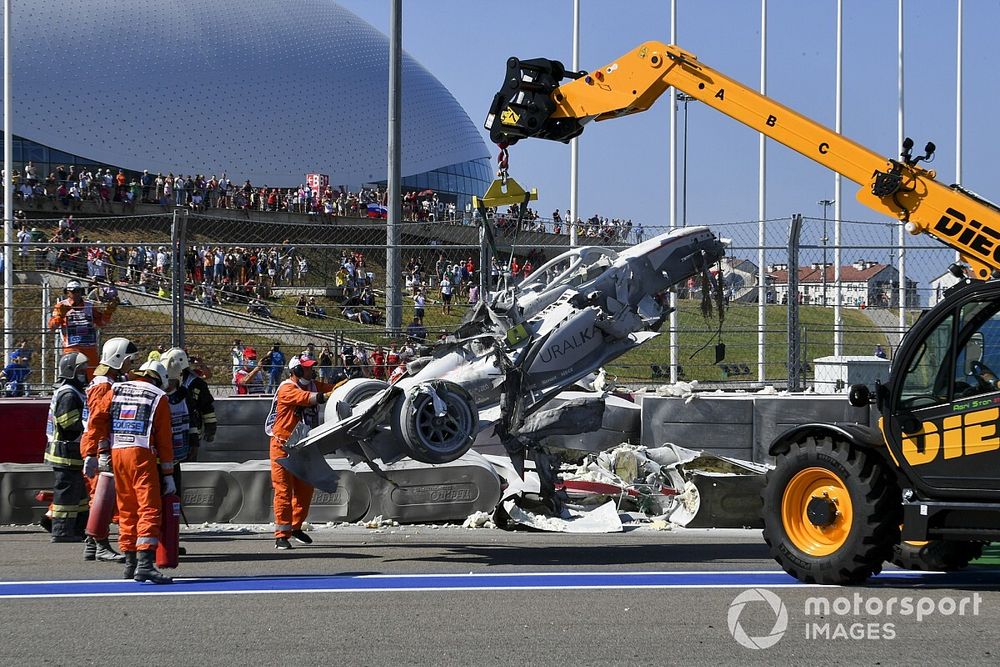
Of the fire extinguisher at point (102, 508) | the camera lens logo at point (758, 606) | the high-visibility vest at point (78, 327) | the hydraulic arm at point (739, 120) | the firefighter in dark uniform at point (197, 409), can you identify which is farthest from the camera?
the high-visibility vest at point (78, 327)

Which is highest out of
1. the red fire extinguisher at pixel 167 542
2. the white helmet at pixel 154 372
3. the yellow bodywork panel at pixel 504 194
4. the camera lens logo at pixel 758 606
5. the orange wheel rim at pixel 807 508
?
the yellow bodywork panel at pixel 504 194

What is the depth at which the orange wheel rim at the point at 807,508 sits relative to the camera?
796cm

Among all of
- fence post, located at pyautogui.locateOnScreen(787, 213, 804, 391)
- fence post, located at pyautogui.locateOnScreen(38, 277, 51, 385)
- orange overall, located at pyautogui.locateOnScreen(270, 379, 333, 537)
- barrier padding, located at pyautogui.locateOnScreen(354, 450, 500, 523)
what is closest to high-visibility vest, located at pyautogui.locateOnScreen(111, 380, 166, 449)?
orange overall, located at pyautogui.locateOnScreen(270, 379, 333, 537)

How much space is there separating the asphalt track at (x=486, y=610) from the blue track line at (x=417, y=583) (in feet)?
0.07

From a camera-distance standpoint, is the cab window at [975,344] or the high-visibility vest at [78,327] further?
the high-visibility vest at [78,327]

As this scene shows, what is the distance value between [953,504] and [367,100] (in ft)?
232

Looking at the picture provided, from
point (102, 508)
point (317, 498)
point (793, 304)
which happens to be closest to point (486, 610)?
point (102, 508)

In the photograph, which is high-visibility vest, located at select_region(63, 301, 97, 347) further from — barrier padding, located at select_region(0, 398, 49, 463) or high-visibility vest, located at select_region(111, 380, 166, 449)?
high-visibility vest, located at select_region(111, 380, 166, 449)

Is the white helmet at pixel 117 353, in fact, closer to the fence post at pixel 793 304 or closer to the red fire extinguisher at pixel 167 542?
the red fire extinguisher at pixel 167 542

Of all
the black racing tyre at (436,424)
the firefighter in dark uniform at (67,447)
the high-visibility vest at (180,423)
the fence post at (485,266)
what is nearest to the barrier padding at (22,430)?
the firefighter in dark uniform at (67,447)

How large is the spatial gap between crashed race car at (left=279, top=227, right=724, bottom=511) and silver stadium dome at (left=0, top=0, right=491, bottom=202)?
50350 millimetres

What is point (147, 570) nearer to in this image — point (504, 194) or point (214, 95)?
point (504, 194)

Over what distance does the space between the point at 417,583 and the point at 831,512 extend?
2.87 m

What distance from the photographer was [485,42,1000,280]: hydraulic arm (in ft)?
27.8
